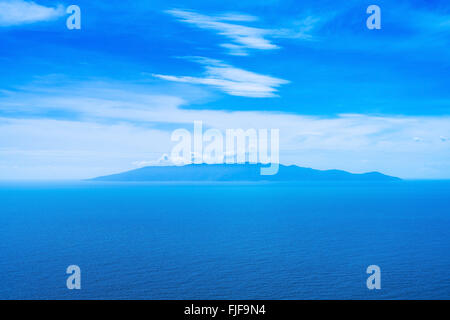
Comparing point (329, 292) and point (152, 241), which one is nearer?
point (329, 292)

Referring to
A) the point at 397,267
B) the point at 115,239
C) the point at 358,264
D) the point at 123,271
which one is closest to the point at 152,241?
the point at 115,239

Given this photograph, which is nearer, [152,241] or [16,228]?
[152,241]

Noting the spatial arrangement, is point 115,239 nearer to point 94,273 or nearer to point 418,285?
point 94,273
